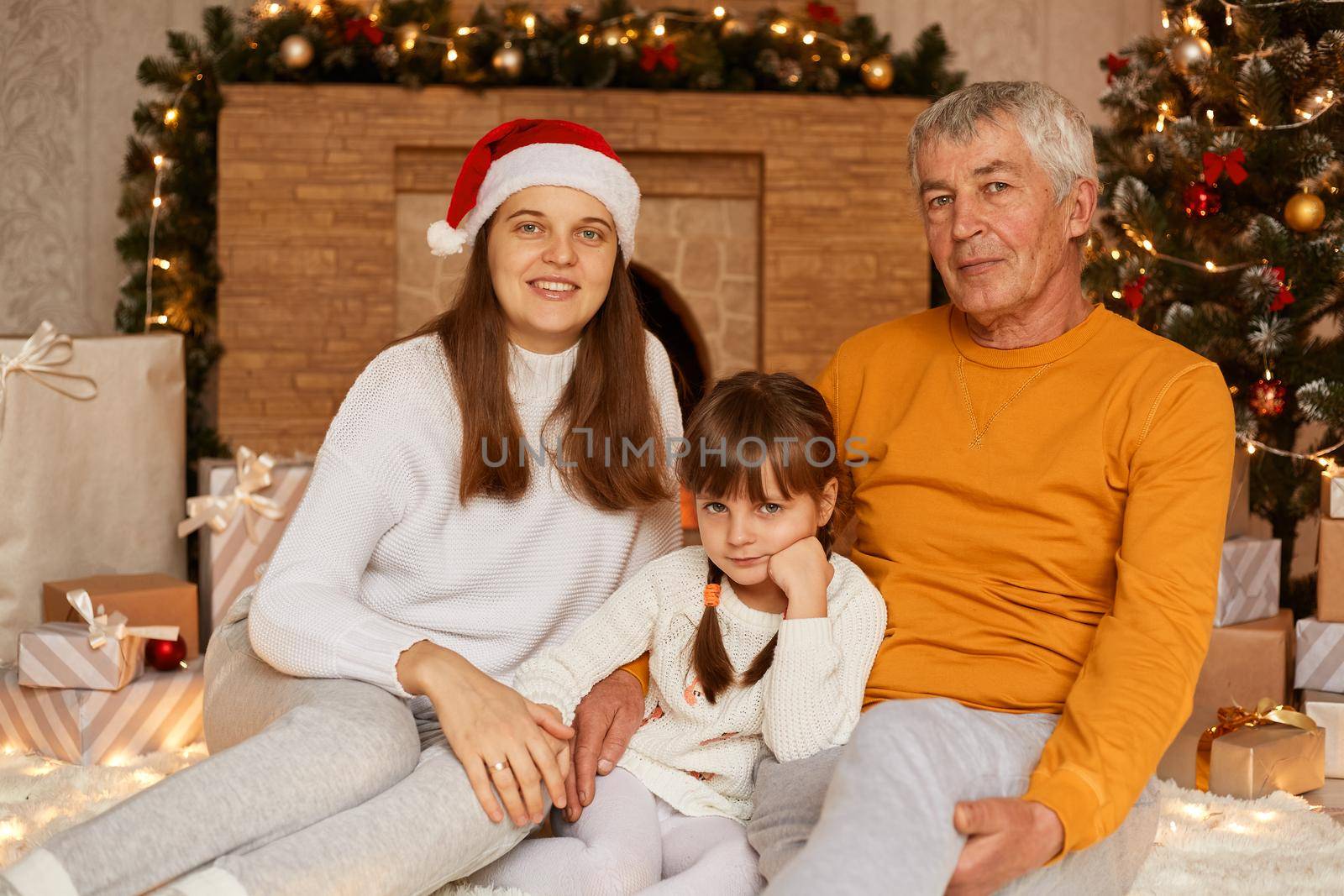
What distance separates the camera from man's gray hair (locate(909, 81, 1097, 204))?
1450 mm

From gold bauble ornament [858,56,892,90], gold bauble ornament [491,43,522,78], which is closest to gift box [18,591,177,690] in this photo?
gold bauble ornament [491,43,522,78]

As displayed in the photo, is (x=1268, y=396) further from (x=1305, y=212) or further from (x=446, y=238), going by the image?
(x=446, y=238)

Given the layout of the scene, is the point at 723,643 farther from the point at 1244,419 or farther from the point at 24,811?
the point at 1244,419

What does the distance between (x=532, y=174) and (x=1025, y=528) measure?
2.59 feet

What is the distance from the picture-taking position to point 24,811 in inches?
69.6

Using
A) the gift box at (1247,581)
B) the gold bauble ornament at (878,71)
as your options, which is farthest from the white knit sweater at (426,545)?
the gold bauble ornament at (878,71)

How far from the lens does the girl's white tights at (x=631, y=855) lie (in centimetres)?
136

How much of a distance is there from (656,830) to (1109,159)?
1942mm

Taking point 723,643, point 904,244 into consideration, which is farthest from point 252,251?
point 723,643

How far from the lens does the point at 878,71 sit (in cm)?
380

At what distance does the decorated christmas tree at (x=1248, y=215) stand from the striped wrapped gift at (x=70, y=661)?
2.06 m

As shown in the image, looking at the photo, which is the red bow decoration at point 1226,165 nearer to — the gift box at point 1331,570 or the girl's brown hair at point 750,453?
the gift box at point 1331,570

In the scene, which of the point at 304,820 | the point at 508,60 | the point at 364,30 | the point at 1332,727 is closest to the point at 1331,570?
the point at 1332,727

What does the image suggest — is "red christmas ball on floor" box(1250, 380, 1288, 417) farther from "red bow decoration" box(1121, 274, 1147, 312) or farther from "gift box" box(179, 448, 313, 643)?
"gift box" box(179, 448, 313, 643)
